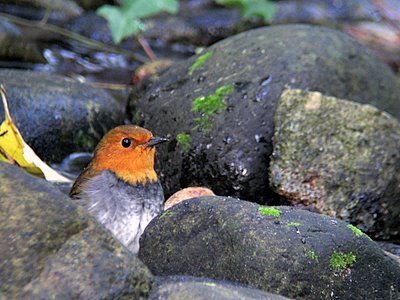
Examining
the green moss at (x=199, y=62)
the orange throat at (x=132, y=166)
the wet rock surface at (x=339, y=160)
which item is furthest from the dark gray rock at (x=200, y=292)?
the green moss at (x=199, y=62)

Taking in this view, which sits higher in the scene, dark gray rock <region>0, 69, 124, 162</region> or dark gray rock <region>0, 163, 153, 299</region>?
dark gray rock <region>0, 163, 153, 299</region>

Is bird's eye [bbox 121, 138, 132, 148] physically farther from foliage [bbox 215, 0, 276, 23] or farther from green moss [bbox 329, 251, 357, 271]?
foliage [bbox 215, 0, 276, 23]

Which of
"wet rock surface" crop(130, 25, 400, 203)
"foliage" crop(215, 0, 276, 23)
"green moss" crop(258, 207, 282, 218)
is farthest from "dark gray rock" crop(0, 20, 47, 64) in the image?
"green moss" crop(258, 207, 282, 218)

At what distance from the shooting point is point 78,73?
9.04 m

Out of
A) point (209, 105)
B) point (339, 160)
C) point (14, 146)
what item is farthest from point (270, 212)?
point (209, 105)

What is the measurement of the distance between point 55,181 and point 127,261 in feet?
8.84

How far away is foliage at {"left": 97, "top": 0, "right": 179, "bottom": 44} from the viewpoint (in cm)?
820

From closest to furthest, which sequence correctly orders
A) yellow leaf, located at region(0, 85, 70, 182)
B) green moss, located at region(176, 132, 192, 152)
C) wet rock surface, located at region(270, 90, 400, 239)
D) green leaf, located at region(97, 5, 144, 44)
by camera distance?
yellow leaf, located at region(0, 85, 70, 182) → wet rock surface, located at region(270, 90, 400, 239) → green moss, located at region(176, 132, 192, 152) → green leaf, located at region(97, 5, 144, 44)

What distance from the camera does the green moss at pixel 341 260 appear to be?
A: 342 cm

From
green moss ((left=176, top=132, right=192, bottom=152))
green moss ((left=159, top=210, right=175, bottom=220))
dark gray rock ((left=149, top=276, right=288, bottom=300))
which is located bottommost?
green moss ((left=176, top=132, right=192, bottom=152))

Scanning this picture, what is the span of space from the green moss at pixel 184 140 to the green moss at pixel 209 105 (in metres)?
0.10

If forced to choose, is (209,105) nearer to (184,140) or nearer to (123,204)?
(184,140)

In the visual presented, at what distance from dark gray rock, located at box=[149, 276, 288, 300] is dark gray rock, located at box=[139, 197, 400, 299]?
42 centimetres

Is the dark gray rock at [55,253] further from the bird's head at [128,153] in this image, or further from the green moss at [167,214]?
the bird's head at [128,153]
